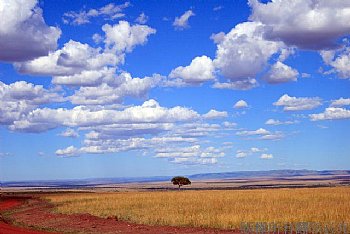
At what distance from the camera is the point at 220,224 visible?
30078mm

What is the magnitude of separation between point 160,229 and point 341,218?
11324mm

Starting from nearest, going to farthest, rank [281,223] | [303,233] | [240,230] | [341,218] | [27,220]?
[303,233]
[240,230]
[281,223]
[341,218]
[27,220]

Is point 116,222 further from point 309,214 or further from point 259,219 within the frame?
point 309,214

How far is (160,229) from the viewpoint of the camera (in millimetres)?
29500

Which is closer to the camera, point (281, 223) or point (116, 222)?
point (281, 223)

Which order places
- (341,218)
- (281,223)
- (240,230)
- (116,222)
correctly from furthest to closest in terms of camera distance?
(116,222)
(341,218)
(281,223)
(240,230)

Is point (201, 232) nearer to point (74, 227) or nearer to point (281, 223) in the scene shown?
point (281, 223)

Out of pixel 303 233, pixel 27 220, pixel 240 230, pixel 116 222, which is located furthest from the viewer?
pixel 27 220

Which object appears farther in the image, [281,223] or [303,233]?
[281,223]

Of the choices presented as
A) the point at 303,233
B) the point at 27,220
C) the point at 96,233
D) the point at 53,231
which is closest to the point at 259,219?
the point at 303,233

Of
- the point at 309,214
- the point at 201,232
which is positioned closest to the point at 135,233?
the point at 201,232

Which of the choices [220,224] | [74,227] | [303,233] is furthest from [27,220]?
[303,233]

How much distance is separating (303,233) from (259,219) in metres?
7.60

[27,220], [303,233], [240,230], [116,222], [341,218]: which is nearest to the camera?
[303,233]
